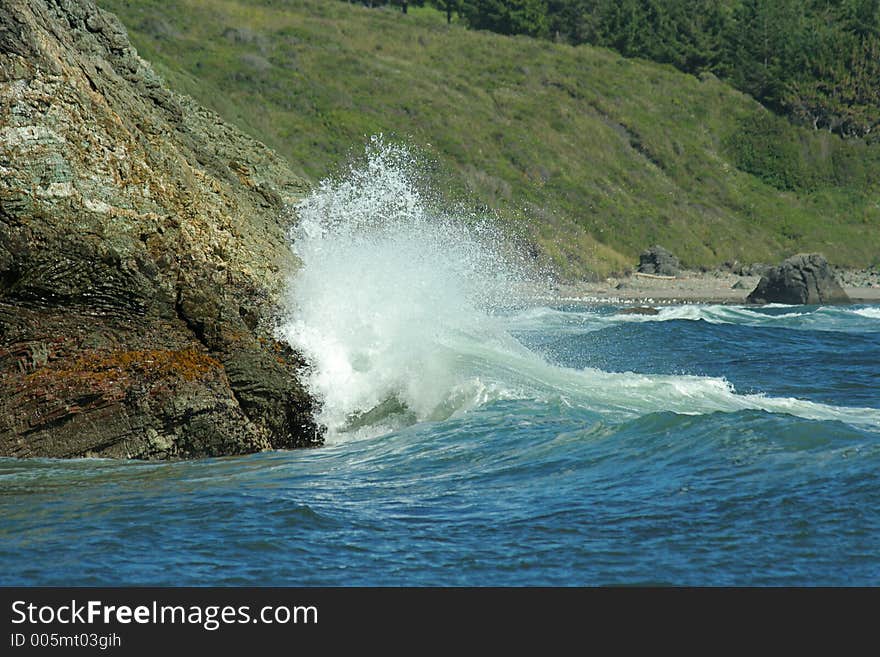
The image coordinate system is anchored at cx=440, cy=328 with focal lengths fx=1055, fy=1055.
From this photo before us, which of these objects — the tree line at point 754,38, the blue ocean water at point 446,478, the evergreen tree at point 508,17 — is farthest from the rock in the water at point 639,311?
the evergreen tree at point 508,17

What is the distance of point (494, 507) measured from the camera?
6.76 meters

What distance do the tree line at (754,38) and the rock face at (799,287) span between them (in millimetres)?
34172

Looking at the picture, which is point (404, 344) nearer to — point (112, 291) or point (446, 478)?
point (446, 478)

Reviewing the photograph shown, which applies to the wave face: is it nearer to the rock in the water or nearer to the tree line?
the rock in the water

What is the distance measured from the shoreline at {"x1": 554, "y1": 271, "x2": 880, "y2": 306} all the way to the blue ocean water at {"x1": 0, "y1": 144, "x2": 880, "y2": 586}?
841 inches

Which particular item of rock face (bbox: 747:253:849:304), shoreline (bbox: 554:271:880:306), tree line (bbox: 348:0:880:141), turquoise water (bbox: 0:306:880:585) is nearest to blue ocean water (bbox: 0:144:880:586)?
turquoise water (bbox: 0:306:880:585)

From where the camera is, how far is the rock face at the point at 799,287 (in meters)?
33.3

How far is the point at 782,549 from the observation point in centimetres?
577

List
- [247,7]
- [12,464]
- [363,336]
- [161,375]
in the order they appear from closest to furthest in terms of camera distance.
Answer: [12,464] < [161,375] < [363,336] < [247,7]

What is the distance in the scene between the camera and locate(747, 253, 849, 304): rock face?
3334cm

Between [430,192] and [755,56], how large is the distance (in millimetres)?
36613

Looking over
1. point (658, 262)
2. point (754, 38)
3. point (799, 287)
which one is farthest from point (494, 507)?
point (754, 38)
